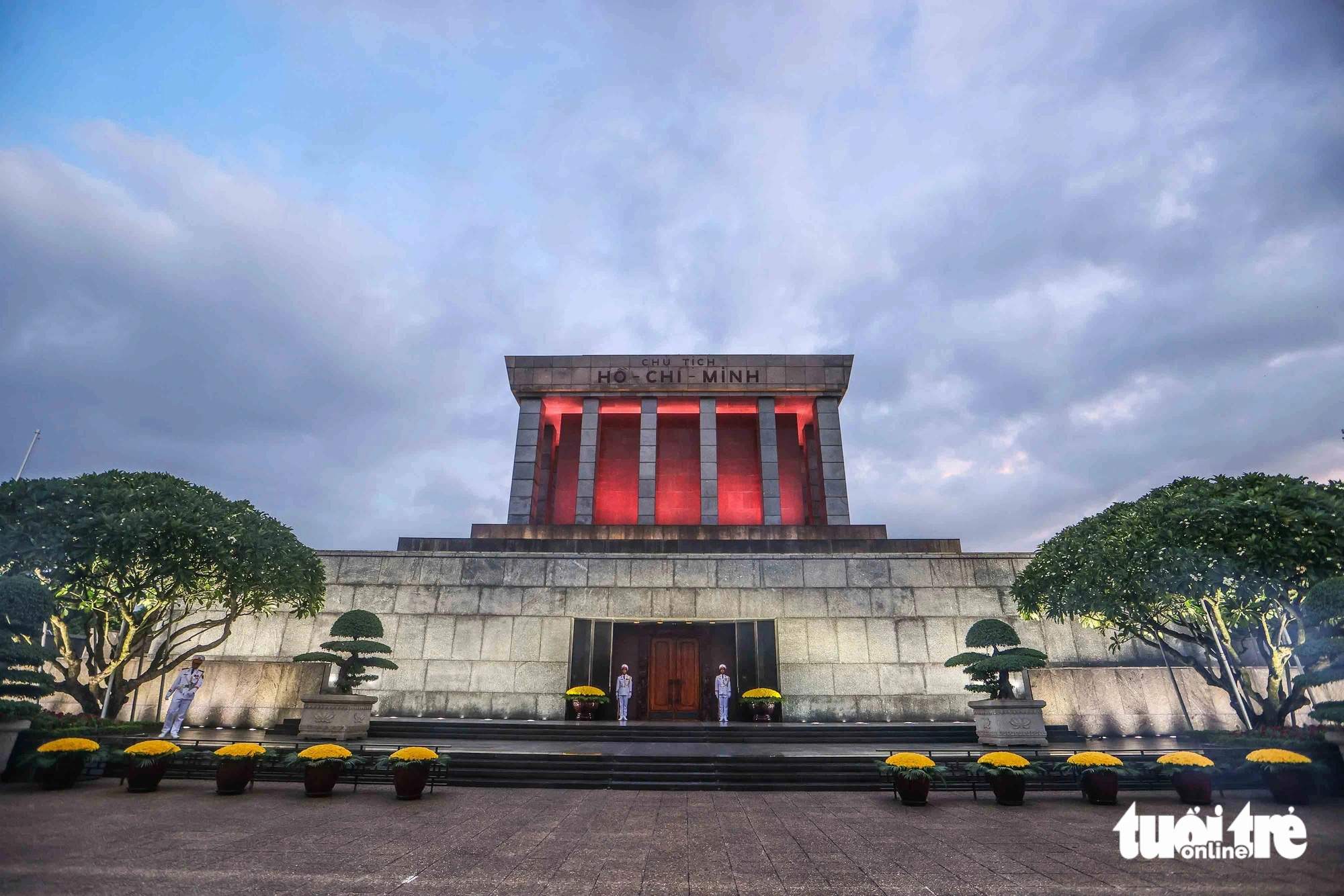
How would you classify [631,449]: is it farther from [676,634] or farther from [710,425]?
[676,634]

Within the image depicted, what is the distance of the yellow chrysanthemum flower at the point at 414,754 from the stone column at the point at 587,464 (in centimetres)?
2213

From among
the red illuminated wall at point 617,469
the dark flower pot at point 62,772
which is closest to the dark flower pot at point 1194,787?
the dark flower pot at point 62,772

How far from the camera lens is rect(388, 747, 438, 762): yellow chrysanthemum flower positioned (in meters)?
Result: 11.3

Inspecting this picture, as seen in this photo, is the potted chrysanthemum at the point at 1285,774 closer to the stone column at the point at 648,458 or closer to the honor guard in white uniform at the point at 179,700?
the stone column at the point at 648,458

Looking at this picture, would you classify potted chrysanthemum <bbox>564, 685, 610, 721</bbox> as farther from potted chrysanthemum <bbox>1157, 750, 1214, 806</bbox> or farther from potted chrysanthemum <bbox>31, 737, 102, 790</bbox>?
potted chrysanthemum <bbox>1157, 750, 1214, 806</bbox>

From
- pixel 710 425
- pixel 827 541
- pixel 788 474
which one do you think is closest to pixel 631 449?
pixel 710 425

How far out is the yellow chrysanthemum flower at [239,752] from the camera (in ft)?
37.5

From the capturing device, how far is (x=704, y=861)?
7.56 m

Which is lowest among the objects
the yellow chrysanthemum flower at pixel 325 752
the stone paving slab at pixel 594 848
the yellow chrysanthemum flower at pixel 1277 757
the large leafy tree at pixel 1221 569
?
the stone paving slab at pixel 594 848

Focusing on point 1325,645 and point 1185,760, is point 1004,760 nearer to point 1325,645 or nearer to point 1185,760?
point 1185,760

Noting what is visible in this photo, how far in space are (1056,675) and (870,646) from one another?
6.18m

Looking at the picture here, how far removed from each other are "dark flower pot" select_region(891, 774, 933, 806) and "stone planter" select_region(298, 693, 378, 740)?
15091mm

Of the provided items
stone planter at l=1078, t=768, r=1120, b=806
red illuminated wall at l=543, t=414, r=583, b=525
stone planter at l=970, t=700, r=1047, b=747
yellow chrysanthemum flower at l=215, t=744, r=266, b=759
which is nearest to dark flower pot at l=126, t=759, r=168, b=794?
yellow chrysanthemum flower at l=215, t=744, r=266, b=759

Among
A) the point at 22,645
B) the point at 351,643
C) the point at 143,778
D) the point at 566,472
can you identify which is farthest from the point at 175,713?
the point at 566,472
